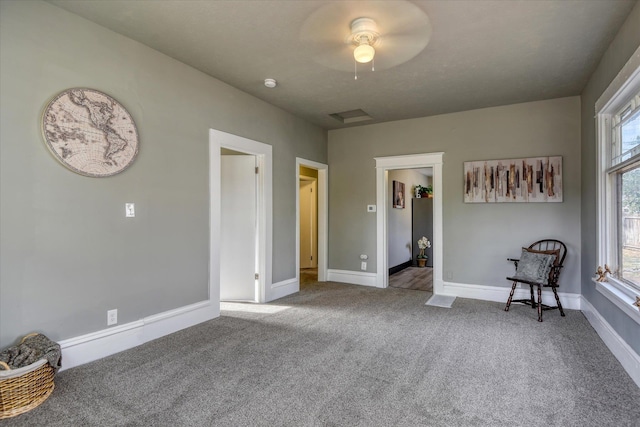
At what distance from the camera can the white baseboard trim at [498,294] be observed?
4.02 m

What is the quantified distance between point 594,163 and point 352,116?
299cm

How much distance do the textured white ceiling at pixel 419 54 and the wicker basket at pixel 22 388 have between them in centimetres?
238

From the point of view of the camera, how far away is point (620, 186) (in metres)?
2.90

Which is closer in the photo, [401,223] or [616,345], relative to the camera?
[616,345]

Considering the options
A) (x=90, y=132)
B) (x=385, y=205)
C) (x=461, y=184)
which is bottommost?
(x=385, y=205)

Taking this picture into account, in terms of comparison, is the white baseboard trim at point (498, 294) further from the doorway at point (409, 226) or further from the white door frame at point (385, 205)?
the doorway at point (409, 226)

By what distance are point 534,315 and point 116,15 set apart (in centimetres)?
480

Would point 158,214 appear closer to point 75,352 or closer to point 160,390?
point 75,352

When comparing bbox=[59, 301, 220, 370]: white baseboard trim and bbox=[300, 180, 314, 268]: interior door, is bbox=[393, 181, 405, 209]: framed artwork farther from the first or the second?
bbox=[59, 301, 220, 370]: white baseboard trim

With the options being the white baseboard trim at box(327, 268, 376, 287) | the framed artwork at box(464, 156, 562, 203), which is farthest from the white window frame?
the white baseboard trim at box(327, 268, 376, 287)

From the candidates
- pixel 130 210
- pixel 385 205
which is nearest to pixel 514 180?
pixel 385 205

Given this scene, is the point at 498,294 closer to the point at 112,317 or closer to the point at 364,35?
the point at 364,35

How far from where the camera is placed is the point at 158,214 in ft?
10.1

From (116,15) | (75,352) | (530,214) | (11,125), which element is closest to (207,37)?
(116,15)
